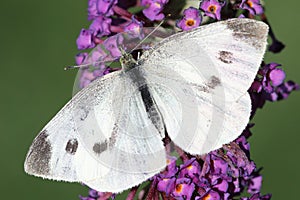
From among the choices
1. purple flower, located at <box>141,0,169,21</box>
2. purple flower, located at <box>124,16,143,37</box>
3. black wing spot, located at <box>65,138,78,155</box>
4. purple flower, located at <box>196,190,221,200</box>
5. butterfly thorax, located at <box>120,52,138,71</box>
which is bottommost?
purple flower, located at <box>196,190,221,200</box>

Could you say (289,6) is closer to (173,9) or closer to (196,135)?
(173,9)

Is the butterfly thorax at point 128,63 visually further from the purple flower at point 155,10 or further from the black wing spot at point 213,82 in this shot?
the black wing spot at point 213,82

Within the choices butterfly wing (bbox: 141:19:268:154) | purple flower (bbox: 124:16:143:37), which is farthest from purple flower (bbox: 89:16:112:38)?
butterfly wing (bbox: 141:19:268:154)

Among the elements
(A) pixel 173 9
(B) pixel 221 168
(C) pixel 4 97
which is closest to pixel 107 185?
(B) pixel 221 168

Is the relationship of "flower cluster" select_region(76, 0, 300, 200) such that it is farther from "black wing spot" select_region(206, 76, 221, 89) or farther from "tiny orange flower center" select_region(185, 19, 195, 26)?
"black wing spot" select_region(206, 76, 221, 89)

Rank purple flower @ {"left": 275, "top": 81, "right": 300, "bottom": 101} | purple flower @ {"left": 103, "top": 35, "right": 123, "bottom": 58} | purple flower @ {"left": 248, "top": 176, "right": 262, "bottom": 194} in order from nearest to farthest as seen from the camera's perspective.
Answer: purple flower @ {"left": 103, "top": 35, "right": 123, "bottom": 58}, purple flower @ {"left": 248, "top": 176, "right": 262, "bottom": 194}, purple flower @ {"left": 275, "top": 81, "right": 300, "bottom": 101}

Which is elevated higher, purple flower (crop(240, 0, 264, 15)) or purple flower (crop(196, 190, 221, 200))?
purple flower (crop(240, 0, 264, 15))
